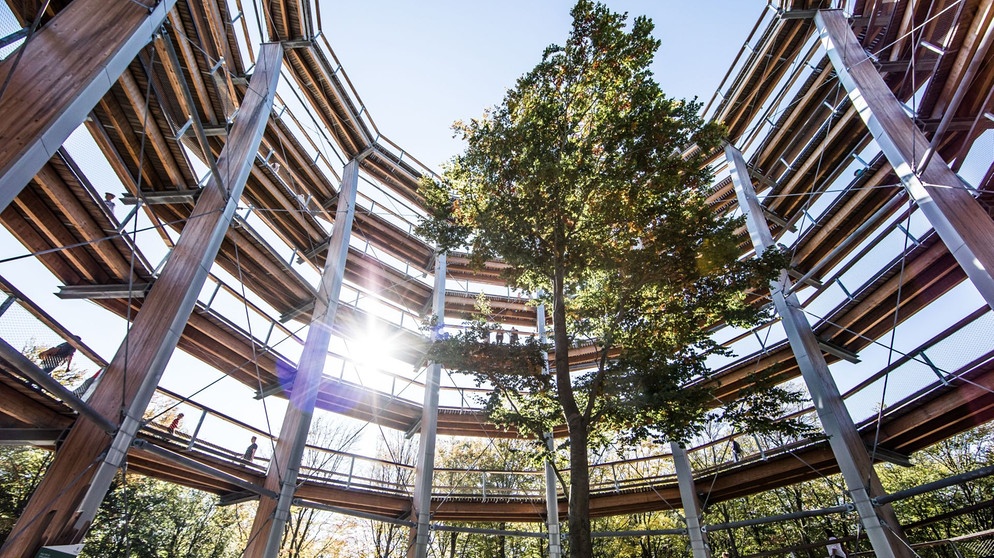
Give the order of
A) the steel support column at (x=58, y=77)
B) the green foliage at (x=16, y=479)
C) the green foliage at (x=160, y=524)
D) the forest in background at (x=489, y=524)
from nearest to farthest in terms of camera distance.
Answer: the steel support column at (x=58, y=77)
the green foliage at (x=16, y=479)
the green foliage at (x=160, y=524)
the forest in background at (x=489, y=524)

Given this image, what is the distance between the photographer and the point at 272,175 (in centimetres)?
1182

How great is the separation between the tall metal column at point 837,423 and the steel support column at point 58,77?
1145 centimetres

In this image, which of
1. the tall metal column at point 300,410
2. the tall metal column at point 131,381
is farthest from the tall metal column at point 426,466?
the tall metal column at point 131,381

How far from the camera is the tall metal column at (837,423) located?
8.25 m

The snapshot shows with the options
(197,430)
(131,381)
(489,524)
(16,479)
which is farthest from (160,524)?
(131,381)

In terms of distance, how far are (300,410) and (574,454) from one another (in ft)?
20.9

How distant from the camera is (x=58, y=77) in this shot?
3996mm

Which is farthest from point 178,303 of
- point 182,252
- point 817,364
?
point 817,364

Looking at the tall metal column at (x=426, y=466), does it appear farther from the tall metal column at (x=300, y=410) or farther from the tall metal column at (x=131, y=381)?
the tall metal column at (x=131, y=381)

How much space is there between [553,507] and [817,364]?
8000 mm

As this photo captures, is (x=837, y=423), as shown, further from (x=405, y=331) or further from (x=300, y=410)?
(x=300, y=410)

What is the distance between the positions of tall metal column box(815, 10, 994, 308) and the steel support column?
34.6ft

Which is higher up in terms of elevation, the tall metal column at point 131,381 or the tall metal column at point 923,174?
the tall metal column at point 923,174

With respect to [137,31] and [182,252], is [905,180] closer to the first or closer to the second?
[137,31]
